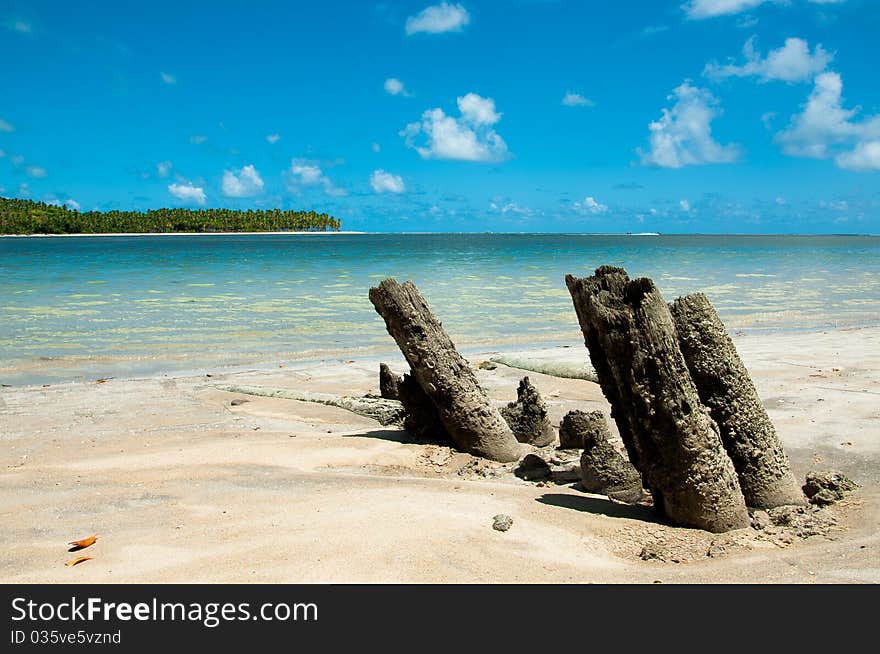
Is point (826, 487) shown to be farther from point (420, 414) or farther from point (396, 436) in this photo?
point (396, 436)

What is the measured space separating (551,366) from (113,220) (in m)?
189

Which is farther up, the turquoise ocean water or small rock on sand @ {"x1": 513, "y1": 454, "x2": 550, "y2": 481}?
the turquoise ocean water

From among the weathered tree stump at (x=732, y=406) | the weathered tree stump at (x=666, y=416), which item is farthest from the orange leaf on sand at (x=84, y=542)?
the weathered tree stump at (x=732, y=406)

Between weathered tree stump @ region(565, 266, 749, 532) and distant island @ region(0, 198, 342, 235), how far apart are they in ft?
585

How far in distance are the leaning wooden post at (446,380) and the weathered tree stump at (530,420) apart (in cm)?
38

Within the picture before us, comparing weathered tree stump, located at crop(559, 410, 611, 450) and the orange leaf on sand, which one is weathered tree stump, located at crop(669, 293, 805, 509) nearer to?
weathered tree stump, located at crop(559, 410, 611, 450)

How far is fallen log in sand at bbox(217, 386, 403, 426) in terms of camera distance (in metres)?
7.84

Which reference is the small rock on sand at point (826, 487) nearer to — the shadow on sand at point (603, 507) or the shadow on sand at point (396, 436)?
the shadow on sand at point (603, 507)

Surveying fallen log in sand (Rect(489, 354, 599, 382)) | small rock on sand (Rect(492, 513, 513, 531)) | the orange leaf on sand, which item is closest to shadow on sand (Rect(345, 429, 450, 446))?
small rock on sand (Rect(492, 513, 513, 531))

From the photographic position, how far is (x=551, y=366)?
10.6m

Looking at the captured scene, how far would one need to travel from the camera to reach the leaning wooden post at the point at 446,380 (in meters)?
6.45

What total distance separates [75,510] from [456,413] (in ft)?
9.94
